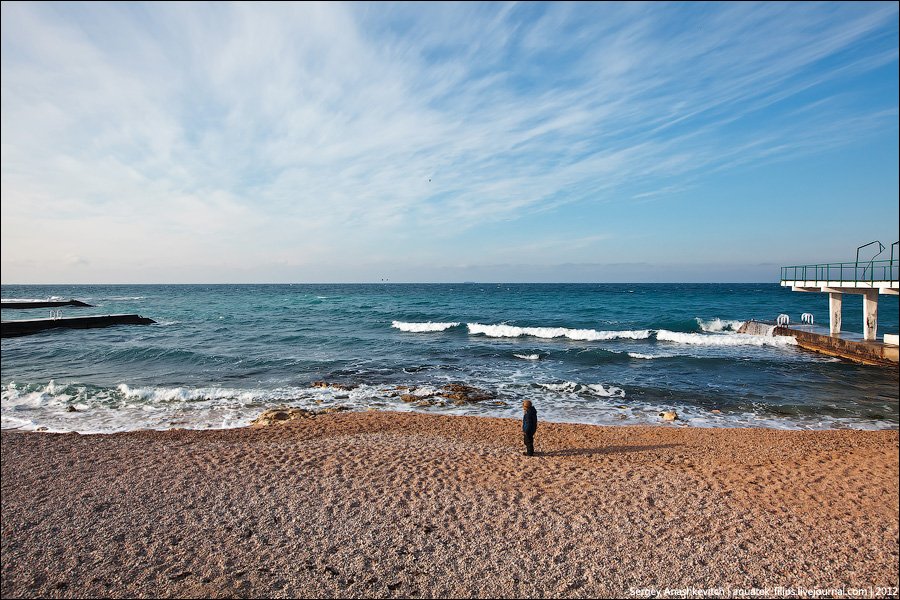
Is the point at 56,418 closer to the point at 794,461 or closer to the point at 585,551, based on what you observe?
the point at 585,551

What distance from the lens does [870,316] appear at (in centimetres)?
2156

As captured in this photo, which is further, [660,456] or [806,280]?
[806,280]

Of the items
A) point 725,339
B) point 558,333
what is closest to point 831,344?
point 725,339

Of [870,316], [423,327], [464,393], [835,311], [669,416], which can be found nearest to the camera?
[669,416]

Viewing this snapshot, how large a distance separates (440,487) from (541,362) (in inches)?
581

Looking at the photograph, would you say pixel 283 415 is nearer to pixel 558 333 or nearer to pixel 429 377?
pixel 429 377

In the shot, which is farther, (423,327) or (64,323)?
(423,327)

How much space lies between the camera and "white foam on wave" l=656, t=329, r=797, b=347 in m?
25.9

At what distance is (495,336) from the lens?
31250 mm

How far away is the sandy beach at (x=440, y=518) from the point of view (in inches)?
195

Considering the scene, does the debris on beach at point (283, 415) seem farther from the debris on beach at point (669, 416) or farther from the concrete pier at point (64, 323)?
the concrete pier at point (64, 323)

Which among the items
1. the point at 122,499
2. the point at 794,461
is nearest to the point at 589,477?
the point at 794,461

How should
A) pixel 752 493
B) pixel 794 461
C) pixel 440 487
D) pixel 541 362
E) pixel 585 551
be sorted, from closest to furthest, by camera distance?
pixel 585 551, pixel 752 493, pixel 440 487, pixel 794 461, pixel 541 362

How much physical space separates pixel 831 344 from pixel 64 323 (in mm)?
46181
